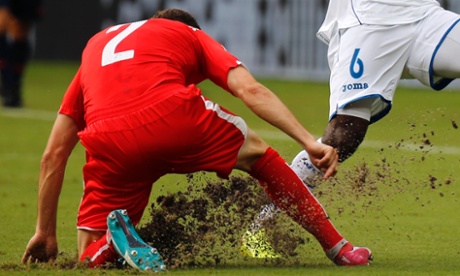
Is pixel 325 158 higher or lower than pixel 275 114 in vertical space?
lower

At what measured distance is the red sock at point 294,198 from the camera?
589 centimetres

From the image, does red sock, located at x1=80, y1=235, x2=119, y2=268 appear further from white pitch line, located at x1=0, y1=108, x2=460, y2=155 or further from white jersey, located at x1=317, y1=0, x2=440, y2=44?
white pitch line, located at x1=0, y1=108, x2=460, y2=155

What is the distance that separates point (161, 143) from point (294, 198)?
0.80 metres

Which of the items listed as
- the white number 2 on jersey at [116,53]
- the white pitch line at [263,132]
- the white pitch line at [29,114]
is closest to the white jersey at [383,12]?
the white number 2 on jersey at [116,53]

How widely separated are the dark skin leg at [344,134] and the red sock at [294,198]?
1.89ft

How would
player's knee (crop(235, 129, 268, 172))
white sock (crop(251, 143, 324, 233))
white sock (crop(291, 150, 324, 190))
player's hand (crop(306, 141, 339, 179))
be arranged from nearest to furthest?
1. player's hand (crop(306, 141, 339, 179))
2. player's knee (crop(235, 129, 268, 172))
3. white sock (crop(251, 143, 324, 233))
4. white sock (crop(291, 150, 324, 190))

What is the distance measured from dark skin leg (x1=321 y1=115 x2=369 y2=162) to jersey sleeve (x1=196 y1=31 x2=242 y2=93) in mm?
937

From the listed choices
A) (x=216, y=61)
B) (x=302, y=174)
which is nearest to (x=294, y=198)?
(x=302, y=174)

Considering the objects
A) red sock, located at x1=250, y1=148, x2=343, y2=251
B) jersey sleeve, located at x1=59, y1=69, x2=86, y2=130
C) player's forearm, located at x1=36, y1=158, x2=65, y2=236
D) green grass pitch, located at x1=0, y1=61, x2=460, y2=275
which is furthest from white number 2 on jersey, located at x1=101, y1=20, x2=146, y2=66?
green grass pitch, located at x1=0, y1=61, x2=460, y2=275

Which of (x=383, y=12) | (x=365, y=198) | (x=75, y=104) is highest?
(x=383, y=12)

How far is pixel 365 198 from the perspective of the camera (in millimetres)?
7422

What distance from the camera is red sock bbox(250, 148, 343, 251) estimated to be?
589 cm

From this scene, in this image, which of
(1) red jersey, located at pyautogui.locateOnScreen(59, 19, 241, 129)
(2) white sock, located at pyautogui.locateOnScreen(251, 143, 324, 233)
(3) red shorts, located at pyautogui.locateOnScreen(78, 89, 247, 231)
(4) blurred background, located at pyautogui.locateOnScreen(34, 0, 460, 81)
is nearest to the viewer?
(3) red shorts, located at pyautogui.locateOnScreen(78, 89, 247, 231)

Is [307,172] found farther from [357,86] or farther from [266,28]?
[266,28]
